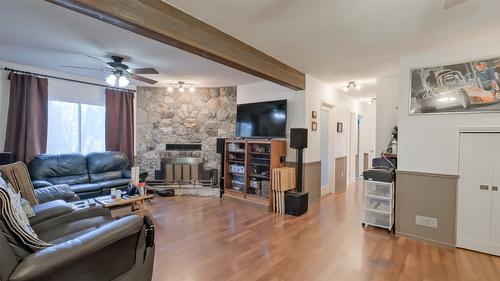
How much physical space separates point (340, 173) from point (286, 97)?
2735 mm

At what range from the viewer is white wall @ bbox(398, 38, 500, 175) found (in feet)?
9.37

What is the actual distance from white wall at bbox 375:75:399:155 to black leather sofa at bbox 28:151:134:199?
16.1 ft

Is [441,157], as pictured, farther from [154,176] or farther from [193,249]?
[154,176]

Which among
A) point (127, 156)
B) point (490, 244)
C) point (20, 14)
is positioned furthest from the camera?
point (127, 156)

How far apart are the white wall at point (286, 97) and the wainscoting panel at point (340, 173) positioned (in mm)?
1920

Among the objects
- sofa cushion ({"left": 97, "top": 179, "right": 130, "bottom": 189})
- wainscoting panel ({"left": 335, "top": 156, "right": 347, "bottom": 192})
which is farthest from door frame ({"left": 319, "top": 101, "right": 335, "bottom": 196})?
sofa cushion ({"left": 97, "top": 179, "right": 130, "bottom": 189})

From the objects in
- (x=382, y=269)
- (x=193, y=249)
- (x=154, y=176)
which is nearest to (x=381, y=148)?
(x=382, y=269)

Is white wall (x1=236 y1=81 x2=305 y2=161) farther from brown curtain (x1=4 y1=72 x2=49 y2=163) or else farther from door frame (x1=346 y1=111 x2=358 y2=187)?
brown curtain (x1=4 y1=72 x2=49 y2=163)

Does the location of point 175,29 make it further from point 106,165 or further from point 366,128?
point 366,128

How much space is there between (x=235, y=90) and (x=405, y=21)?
3.74 m

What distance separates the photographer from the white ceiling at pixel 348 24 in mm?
2133

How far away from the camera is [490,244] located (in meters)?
2.77

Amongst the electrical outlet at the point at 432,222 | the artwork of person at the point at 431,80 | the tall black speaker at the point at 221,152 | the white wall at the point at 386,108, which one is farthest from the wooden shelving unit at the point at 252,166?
the artwork of person at the point at 431,80

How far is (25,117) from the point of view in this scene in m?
4.12
